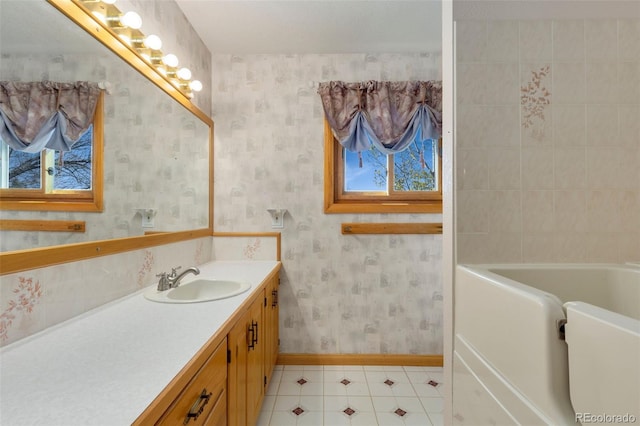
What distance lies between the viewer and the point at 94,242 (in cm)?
111

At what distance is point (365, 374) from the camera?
2.16 m

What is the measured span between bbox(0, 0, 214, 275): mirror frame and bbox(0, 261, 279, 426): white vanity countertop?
0.23 metres

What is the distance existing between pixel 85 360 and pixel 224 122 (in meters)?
1.96

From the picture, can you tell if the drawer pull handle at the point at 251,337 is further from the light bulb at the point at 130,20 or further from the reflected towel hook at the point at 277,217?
the light bulb at the point at 130,20

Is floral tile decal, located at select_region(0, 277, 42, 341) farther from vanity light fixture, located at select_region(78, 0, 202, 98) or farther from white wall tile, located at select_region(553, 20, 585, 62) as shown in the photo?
white wall tile, located at select_region(553, 20, 585, 62)

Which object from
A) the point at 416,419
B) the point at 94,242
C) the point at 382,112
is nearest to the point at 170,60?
the point at 94,242

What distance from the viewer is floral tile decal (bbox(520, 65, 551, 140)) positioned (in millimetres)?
1127

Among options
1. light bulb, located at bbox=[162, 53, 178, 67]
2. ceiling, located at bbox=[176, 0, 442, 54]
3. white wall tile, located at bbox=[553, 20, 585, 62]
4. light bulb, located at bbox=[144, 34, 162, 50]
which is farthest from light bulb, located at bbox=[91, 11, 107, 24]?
white wall tile, located at bbox=[553, 20, 585, 62]

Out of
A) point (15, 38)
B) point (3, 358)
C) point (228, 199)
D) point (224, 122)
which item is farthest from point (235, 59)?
point (3, 358)

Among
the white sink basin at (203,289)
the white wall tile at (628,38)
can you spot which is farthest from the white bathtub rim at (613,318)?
the white sink basin at (203,289)

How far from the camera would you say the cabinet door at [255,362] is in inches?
53.7

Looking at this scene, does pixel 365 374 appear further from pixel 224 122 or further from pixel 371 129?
pixel 224 122

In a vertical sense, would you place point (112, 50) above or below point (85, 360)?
above

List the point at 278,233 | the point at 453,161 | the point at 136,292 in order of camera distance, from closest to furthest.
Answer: the point at 453,161 < the point at 136,292 < the point at 278,233
